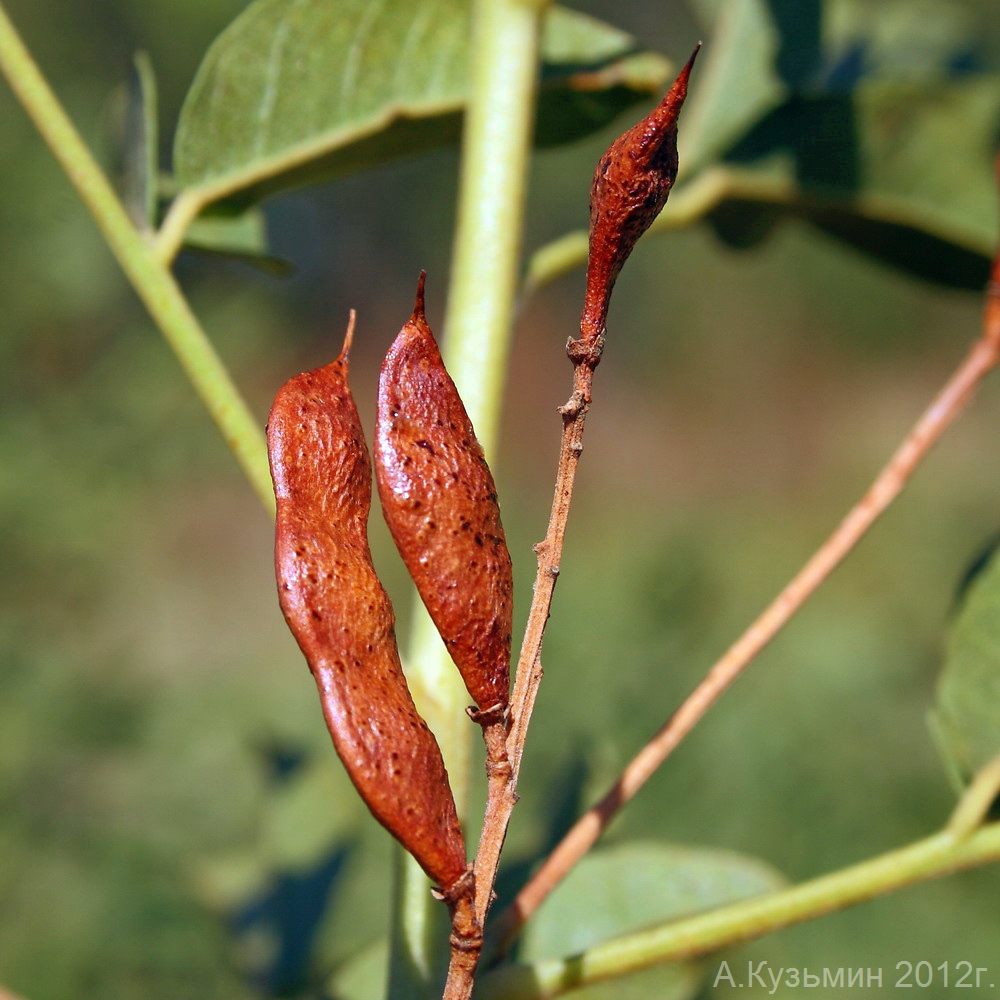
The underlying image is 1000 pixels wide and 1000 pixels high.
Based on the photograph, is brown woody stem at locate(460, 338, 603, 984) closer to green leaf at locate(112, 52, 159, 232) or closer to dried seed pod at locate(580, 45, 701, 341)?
dried seed pod at locate(580, 45, 701, 341)

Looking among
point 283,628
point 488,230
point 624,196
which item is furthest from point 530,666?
point 283,628

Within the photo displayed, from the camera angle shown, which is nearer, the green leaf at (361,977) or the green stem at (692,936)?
the green stem at (692,936)

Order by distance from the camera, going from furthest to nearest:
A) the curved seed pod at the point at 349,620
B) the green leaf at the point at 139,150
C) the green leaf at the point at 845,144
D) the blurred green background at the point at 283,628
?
the blurred green background at the point at 283,628, the green leaf at the point at 845,144, the green leaf at the point at 139,150, the curved seed pod at the point at 349,620

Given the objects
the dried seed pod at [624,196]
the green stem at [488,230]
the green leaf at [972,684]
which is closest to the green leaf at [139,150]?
the green stem at [488,230]

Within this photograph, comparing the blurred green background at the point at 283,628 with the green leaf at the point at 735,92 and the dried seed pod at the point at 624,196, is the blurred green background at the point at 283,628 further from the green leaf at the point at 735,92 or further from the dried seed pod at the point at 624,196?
the dried seed pod at the point at 624,196

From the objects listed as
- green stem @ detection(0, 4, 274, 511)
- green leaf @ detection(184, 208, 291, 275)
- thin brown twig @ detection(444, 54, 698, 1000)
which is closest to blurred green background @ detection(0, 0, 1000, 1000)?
green leaf @ detection(184, 208, 291, 275)

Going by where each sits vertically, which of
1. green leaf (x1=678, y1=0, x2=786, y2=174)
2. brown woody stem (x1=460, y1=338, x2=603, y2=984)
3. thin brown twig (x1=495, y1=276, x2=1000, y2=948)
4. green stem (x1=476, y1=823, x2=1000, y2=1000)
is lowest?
green stem (x1=476, y1=823, x2=1000, y2=1000)

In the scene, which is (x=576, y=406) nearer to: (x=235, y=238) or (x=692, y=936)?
(x=692, y=936)
